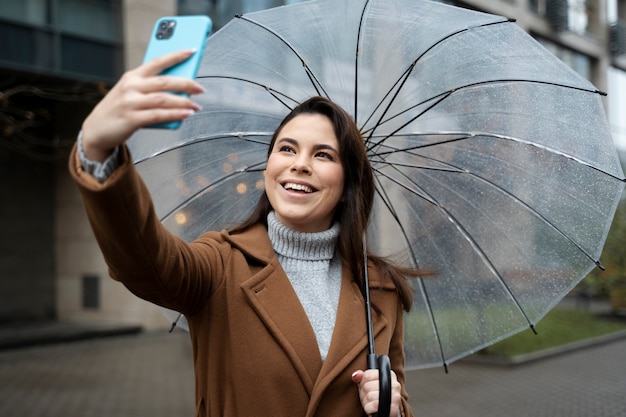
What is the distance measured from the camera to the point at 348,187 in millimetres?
2395

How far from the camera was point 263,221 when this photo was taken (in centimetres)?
236

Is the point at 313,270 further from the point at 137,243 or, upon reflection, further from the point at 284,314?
the point at 137,243

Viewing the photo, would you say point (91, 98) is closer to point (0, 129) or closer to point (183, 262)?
point (0, 129)

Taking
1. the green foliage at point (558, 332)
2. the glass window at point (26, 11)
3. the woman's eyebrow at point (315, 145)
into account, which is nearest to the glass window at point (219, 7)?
the glass window at point (26, 11)

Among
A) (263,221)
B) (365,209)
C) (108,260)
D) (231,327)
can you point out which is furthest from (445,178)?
(108,260)

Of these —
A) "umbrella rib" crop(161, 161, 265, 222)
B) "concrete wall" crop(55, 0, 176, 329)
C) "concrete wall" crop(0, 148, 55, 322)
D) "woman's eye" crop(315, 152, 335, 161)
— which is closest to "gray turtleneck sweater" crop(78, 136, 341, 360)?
"woman's eye" crop(315, 152, 335, 161)

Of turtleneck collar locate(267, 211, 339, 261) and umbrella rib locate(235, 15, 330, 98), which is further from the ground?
umbrella rib locate(235, 15, 330, 98)

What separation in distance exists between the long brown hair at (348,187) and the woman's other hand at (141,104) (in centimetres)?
97

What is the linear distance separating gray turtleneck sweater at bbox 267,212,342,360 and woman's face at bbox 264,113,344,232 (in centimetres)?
5

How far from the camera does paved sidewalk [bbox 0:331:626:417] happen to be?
319 inches

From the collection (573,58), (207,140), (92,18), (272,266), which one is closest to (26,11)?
(92,18)

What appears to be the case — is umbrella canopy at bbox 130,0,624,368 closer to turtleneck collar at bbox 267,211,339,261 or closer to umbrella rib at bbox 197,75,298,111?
umbrella rib at bbox 197,75,298,111

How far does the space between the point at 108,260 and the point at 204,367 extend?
0.60 metres

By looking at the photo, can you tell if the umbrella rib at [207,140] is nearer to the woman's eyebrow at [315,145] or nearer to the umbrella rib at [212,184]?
the umbrella rib at [212,184]
